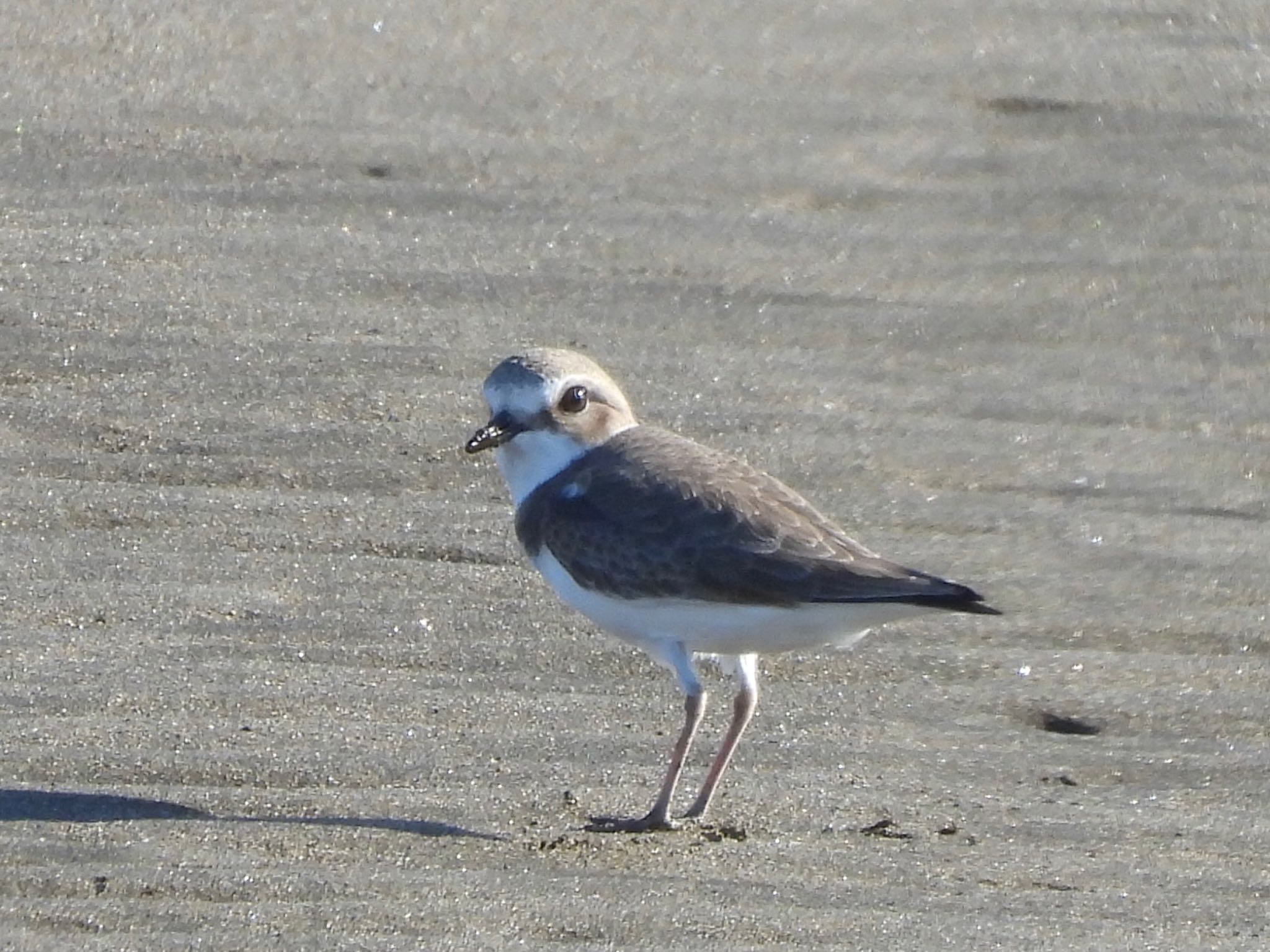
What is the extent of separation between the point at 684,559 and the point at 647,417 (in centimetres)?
208

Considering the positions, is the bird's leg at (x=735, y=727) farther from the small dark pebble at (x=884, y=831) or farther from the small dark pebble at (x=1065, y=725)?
the small dark pebble at (x=1065, y=725)

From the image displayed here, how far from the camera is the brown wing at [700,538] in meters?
4.93

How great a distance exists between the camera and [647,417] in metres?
7.11

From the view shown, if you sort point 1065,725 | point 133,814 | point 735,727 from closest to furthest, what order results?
point 133,814 < point 735,727 < point 1065,725

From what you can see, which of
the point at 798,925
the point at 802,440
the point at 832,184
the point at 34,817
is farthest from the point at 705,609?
the point at 832,184

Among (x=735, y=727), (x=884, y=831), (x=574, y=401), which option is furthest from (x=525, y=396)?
(x=884, y=831)

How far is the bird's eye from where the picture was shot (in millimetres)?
5527

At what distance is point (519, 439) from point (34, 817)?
5.07ft

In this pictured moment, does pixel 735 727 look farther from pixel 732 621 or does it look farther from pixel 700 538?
pixel 700 538

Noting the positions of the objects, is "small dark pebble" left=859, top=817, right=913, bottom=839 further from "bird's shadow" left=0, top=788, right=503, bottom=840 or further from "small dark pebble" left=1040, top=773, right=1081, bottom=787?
"bird's shadow" left=0, top=788, right=503, bottom=840

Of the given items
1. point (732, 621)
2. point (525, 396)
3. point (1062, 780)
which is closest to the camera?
point (732, 621)

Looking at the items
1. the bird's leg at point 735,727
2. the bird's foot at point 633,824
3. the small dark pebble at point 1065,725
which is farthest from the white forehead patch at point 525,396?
the small dark pebble at point 1065,725

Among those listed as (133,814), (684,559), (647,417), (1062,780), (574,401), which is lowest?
(133,814)

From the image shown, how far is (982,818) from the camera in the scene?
4.98 metres
